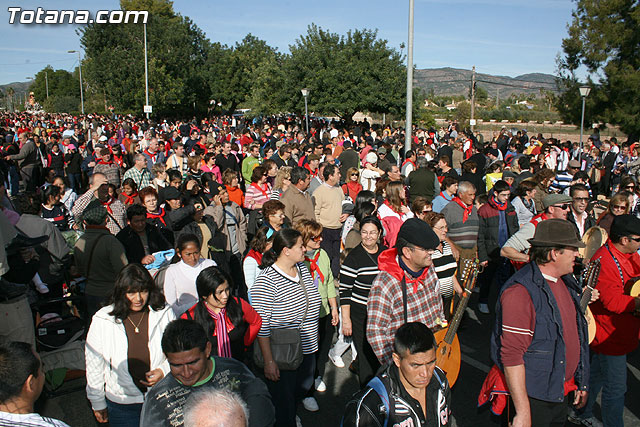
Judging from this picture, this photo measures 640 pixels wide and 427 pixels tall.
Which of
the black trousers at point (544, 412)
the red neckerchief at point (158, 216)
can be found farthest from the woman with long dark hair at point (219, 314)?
the red neckerchief at point (158, 216)

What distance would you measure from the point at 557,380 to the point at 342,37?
110ft

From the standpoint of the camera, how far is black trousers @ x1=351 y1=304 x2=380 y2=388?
14.3 ft

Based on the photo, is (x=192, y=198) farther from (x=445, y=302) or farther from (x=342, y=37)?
(x=342, y=37)

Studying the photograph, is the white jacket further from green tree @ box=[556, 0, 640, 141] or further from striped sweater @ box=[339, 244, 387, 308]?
green tree @ box=[556, 0, 640, 141]

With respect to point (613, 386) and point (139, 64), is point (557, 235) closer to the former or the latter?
point (613, 386)

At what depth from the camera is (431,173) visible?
33.7 ft

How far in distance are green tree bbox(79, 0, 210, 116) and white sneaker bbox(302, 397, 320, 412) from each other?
1522 inches

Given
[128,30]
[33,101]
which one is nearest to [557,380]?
[128,30]

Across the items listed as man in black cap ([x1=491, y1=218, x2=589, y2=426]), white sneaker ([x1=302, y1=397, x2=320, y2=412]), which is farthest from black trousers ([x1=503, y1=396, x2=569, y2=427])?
white sneaker ([x1=302, y1=397, x2=320, y2=412])

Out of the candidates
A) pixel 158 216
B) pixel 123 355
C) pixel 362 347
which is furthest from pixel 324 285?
pixel 158 216

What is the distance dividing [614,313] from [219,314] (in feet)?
10.1

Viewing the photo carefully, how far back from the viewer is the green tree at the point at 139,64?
40.0m

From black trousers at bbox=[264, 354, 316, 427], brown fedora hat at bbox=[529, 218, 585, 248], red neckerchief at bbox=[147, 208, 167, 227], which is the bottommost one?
black trousers at bbox=[264, 354, 316, 427]

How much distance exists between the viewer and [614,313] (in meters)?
4.22
